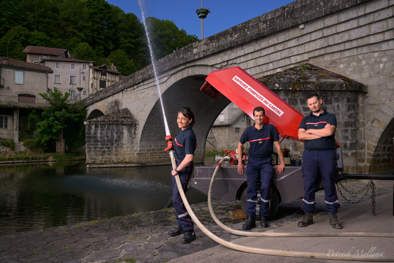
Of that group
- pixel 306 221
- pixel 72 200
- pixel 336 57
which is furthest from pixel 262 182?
pixel 72 200

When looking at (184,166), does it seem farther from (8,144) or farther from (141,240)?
(8,144)

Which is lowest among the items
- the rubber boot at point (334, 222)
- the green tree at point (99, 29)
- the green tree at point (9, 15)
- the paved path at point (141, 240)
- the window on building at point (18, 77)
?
the paved path at point (141, 240)

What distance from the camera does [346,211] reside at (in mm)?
4047

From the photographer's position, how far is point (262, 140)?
11.9ft

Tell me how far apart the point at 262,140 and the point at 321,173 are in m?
0.73

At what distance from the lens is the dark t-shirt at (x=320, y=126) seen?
3371 millimetres

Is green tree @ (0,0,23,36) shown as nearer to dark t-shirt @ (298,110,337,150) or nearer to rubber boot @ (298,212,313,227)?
dark t-shirt @ (298,110,337,150)

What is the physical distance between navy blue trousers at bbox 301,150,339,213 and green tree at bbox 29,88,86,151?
25769 mm

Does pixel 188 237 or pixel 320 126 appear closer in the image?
pixel 188 237

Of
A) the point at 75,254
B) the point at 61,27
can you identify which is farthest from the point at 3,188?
the point at 61,27

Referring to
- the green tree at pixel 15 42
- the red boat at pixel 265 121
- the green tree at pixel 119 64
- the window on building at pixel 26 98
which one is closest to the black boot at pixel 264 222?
the red boat at pixel 265 121

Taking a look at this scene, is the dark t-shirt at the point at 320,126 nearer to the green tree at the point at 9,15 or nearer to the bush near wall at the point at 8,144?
the bush near wall at the point at 8,144

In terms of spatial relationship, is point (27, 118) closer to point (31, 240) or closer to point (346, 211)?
point (31, 240)

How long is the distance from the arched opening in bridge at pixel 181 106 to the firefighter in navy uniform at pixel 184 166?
36.4 ft
